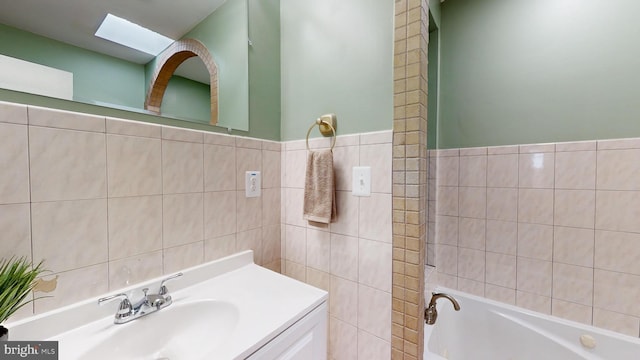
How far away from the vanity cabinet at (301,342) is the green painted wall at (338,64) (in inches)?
32.9

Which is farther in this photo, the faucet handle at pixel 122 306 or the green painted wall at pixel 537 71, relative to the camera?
the green painted wall at pixel 537 71

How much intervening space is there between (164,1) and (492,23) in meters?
1.89

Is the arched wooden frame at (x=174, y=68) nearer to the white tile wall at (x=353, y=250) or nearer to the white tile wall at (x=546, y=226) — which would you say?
the white tile wall at (x=353, y=250)

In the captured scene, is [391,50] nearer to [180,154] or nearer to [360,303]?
[180,154]

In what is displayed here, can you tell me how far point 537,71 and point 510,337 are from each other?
1.63 m

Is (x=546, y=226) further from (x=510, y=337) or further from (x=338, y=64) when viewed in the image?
(x=338, y=64)

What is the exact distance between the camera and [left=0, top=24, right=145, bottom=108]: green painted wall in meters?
0.69

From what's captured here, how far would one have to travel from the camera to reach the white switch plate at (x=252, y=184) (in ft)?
4.02

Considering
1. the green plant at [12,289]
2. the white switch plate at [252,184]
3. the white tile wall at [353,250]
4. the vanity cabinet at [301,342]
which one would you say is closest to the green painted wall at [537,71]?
the white tile wall at [353,250]

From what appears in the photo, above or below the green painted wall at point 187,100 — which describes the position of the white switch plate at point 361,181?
below

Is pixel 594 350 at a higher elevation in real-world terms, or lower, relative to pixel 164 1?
lower

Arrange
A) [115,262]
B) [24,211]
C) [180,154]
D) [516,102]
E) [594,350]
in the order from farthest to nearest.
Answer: [516,102] < [594,350] < [180,154] < [115,262] < [24,211]

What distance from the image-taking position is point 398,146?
99cm

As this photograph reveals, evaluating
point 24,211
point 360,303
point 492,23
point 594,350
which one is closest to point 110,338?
point 24,211
